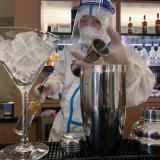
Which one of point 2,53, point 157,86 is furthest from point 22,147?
point 157,86

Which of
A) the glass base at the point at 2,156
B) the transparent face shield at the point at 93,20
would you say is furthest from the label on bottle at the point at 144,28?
the glass base at the point at 2,156

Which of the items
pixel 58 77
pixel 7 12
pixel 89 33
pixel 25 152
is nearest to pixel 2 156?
pixel 25 152

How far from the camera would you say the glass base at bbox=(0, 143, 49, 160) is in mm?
681

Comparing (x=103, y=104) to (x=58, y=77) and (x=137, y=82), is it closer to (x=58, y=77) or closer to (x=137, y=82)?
(x=137, y=82)

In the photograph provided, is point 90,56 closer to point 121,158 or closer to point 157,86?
point 121,158

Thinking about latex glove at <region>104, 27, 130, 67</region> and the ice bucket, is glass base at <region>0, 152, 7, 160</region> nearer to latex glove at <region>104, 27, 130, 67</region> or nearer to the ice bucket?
the ice bucket

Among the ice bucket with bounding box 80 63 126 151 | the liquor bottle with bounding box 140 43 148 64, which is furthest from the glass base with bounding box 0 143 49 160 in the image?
the liquor bottle with bounding box 140 43 148 64

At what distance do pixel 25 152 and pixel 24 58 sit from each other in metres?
0.24

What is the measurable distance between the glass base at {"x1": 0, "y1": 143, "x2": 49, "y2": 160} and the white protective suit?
0.44m

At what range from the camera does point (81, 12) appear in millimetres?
1121

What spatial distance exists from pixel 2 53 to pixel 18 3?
5.57 ft

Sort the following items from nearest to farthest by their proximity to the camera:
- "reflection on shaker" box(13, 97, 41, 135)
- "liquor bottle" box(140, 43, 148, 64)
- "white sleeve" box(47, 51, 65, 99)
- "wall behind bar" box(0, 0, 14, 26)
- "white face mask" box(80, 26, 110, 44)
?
"reflection on shaker" box(13, 97, 41, 135), "white face mask" box(80, 26, 110, 44), "white sleeve" box(47, 51, 65, 99), "wall behind bar" box(0, 0, 14, 26), "liquor bottle" box(140, 43, 148, 64)

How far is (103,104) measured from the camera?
2.31 feet

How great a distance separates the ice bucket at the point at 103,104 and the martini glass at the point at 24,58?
0.42ft
